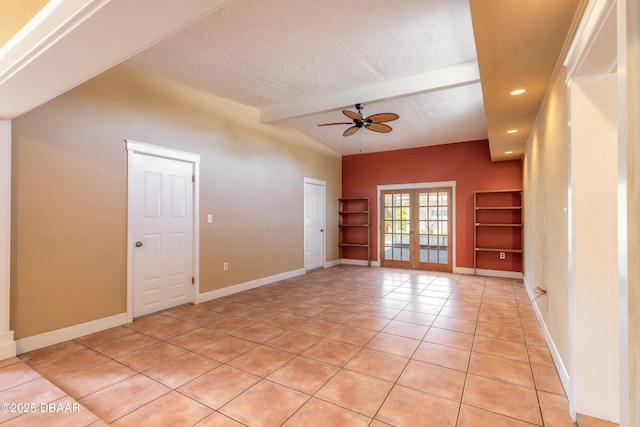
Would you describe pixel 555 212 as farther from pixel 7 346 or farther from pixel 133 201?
pixel 7 346

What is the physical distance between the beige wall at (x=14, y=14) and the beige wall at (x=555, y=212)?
11.0 ft

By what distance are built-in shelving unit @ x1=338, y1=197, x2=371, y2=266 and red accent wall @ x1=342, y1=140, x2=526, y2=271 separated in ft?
0.49

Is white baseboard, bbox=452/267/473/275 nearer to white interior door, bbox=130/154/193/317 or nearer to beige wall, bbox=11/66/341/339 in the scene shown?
beige wall, bbox=11/66/341/339

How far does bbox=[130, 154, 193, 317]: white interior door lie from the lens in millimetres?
3762

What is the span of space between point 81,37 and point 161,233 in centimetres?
293

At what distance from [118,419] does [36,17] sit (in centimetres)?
234

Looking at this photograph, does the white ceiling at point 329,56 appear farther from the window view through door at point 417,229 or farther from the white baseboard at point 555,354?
the white baseboard at point 555,354

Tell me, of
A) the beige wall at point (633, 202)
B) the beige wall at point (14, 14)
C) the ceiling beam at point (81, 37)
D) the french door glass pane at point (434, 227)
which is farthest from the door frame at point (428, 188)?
the beige wall at point (14, 14)

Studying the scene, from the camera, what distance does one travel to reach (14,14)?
1.85 m

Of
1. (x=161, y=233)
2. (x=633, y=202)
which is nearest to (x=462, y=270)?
(x=161, y=233)

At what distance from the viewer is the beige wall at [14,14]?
66.2 inches

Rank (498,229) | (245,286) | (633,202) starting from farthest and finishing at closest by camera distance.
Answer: (498,229) → (245,286) → (633,202)

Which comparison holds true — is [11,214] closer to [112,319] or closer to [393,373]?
[112,319]

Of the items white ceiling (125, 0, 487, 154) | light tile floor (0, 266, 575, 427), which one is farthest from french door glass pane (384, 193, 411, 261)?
light tile floor (0, 266, 575, 427)
